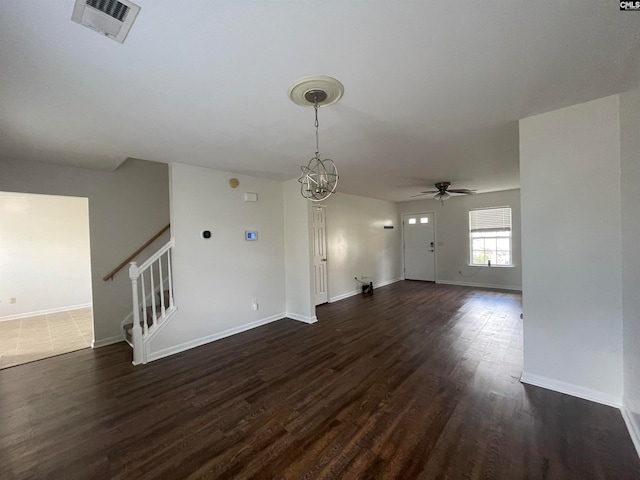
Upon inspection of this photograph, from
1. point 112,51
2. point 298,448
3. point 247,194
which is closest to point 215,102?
point 112,51

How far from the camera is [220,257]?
383 centimetres

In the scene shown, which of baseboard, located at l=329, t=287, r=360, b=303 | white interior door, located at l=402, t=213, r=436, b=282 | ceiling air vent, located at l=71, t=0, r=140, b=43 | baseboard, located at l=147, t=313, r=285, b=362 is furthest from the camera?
white interior door, located at l=402, t=213, r=436, b=282

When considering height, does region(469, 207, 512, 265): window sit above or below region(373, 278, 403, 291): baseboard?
above

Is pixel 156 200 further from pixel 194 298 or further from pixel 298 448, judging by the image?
pixel 298 448

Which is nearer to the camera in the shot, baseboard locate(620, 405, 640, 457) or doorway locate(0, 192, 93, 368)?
baseboard locate(620, 405, 640, 457)

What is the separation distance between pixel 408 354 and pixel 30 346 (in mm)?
5183

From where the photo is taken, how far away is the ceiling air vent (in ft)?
3.63

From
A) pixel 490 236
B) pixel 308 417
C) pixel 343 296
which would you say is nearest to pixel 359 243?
pixel 343 296

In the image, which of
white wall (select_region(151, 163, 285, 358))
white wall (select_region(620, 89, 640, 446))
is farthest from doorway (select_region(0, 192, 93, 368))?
white wall (select_region(620, 89, 640, 446))

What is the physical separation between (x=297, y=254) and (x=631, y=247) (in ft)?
12.4

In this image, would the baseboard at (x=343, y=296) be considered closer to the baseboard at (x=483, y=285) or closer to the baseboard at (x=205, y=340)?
the baseboard at (x=205, y=340)

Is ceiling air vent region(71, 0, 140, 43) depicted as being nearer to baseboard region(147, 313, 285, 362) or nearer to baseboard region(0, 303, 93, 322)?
baseboard region(147, 313, 285, 362)

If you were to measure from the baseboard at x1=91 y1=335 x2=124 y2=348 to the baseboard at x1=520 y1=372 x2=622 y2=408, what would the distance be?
204 inches

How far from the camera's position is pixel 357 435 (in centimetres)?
185
